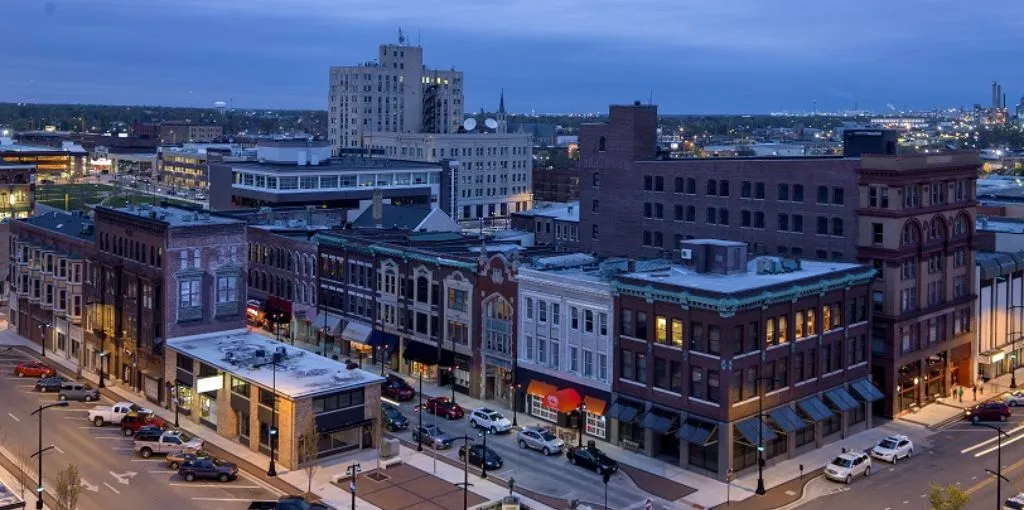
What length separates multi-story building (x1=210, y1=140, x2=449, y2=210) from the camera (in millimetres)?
153625

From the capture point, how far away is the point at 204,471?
6116cm

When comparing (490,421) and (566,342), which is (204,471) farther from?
(566,342)

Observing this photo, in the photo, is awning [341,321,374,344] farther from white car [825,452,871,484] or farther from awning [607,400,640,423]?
white car [825,452,871,484]

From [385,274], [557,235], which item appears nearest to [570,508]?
[385,274]

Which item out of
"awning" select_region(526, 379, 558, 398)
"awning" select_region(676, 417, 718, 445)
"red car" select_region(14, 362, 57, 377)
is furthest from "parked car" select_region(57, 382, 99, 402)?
"awning" select_region(676, 417, 718, 445)

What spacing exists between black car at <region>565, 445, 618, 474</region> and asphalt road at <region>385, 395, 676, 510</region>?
32 cm

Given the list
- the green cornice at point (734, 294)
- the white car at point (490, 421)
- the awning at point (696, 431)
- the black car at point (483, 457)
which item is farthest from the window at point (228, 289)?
the awning at point (696, 431)

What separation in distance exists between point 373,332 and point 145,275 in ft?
61.7

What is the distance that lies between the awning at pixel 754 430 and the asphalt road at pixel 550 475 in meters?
7.23

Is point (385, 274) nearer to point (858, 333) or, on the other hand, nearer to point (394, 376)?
point (394, 376)

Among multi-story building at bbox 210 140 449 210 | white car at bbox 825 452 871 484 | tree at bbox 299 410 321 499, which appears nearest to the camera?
tree at bbox 299 410 321 499

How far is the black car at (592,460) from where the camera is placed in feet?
208

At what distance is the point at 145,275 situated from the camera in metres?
80.9

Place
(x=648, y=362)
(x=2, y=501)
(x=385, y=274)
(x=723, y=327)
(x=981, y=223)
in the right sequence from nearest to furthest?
(x=2, y=501)
(x=723, y=327)
(x=648, y=362)
(x=385, y=274)
(x=981, y=223)
